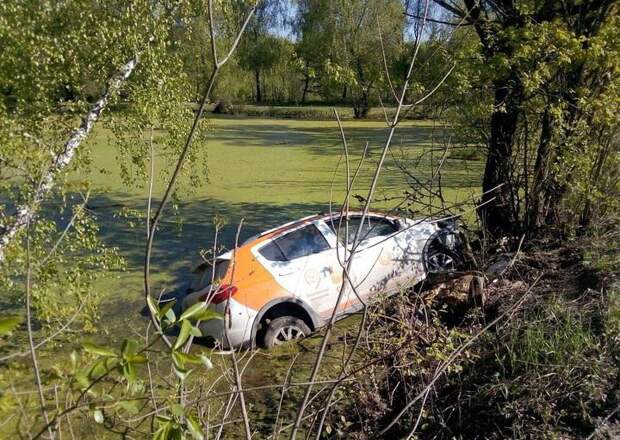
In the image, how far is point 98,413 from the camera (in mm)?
1111

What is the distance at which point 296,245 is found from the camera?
5.14 m

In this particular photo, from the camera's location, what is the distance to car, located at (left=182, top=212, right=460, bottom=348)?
4.70 metres

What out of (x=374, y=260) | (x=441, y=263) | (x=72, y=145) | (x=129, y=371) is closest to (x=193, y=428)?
(x=129, y=371)

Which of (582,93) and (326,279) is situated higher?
(582,93)

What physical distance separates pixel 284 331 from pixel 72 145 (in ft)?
8.04

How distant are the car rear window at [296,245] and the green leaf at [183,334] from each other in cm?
391

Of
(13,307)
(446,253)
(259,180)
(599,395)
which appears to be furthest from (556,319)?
(259,180)

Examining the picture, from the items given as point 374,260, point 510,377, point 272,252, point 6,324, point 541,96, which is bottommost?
point 510,377

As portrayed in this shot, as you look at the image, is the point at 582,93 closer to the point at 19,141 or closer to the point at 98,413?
the point at 19,141

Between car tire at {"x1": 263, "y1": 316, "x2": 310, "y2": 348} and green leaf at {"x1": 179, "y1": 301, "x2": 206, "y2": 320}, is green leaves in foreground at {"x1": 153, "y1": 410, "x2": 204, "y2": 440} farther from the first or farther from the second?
car tire at {"x1": 263, "y1": 316, "x2": 310, "y2": 348}

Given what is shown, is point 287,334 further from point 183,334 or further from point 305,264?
point 183,334

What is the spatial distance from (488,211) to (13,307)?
18.3 feet

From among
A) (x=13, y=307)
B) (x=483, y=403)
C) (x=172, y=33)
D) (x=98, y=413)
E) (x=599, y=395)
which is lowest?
(x=13, y=307)

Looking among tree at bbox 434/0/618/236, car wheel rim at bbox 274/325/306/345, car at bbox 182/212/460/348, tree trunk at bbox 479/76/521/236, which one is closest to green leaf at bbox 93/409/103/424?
car at bbox 182/212/460/348
